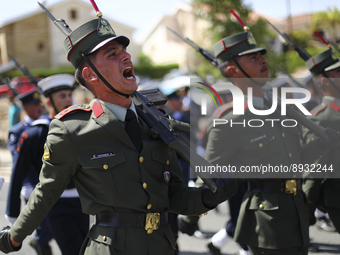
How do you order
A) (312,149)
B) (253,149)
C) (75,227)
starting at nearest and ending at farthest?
(253,149), (312,149), (75,227)

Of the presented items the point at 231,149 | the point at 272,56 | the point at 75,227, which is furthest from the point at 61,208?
the point at 272,56

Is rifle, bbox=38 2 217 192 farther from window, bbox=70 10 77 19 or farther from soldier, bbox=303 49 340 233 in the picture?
window, bbox=70 10 77 19

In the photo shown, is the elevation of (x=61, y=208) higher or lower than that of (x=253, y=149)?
lower

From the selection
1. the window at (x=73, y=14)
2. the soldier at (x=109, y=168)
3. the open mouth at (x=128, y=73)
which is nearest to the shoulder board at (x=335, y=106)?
the soldier at (x=109, y=168)

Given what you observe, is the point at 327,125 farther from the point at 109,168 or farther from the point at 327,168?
the point at 109,168

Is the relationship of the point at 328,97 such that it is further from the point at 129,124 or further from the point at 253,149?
the point at 129,124

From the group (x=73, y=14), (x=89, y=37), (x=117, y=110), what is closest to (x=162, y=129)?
(x=117, y=110)

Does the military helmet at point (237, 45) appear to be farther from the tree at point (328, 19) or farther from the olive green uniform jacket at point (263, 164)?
the tree at point (328, 19)

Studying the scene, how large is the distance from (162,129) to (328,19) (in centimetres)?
3606

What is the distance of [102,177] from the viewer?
7.18ft

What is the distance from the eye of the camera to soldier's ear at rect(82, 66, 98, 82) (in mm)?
2348

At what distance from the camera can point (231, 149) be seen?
3.29 meters

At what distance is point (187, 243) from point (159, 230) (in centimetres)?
337

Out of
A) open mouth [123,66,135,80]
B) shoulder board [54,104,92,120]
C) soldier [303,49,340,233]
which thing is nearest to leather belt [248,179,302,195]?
soldier [303,49,340,233]
